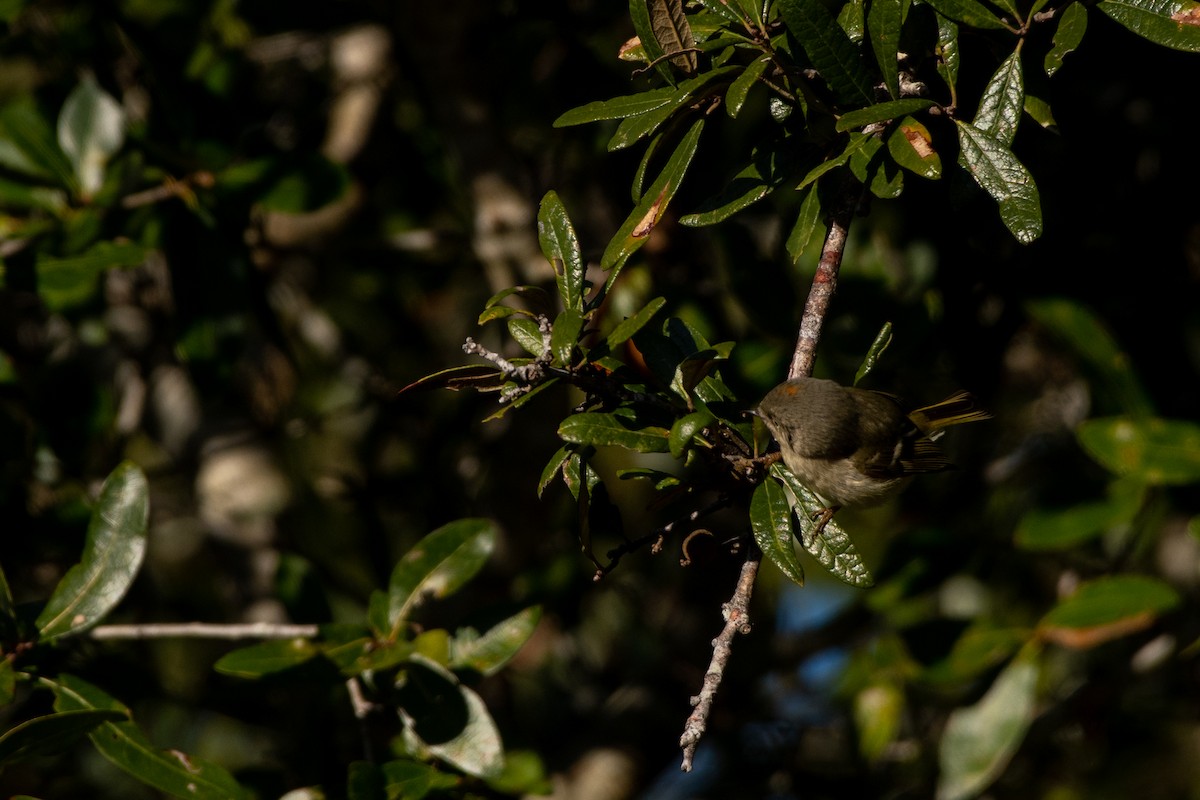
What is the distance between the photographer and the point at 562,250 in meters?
1.99

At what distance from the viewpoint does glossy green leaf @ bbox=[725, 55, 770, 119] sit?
1749 mm

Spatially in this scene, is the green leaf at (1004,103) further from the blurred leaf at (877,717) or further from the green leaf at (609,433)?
the blurred leaf at (877,717)

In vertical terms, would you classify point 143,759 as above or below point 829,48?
below

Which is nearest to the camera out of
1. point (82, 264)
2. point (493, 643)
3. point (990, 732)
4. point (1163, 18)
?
point (1163, 18)

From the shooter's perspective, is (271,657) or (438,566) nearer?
(271,657)

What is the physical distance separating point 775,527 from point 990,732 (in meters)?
1.75

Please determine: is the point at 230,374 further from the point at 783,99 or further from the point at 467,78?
the point at 783,99

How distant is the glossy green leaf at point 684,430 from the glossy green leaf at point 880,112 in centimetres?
49

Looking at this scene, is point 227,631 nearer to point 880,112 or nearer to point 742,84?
point 742,84

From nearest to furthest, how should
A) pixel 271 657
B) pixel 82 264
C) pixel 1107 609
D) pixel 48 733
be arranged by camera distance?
1. pixel 48 733
2. pixel 271 657
3. pixel 82 264
4. pixel 1107 609

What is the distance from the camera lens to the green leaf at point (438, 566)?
2570 millimetres

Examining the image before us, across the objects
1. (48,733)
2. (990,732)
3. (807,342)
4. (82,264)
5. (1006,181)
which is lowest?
(990,732)

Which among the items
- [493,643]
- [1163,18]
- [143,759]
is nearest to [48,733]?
[143,759]

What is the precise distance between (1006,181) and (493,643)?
1.45 m
